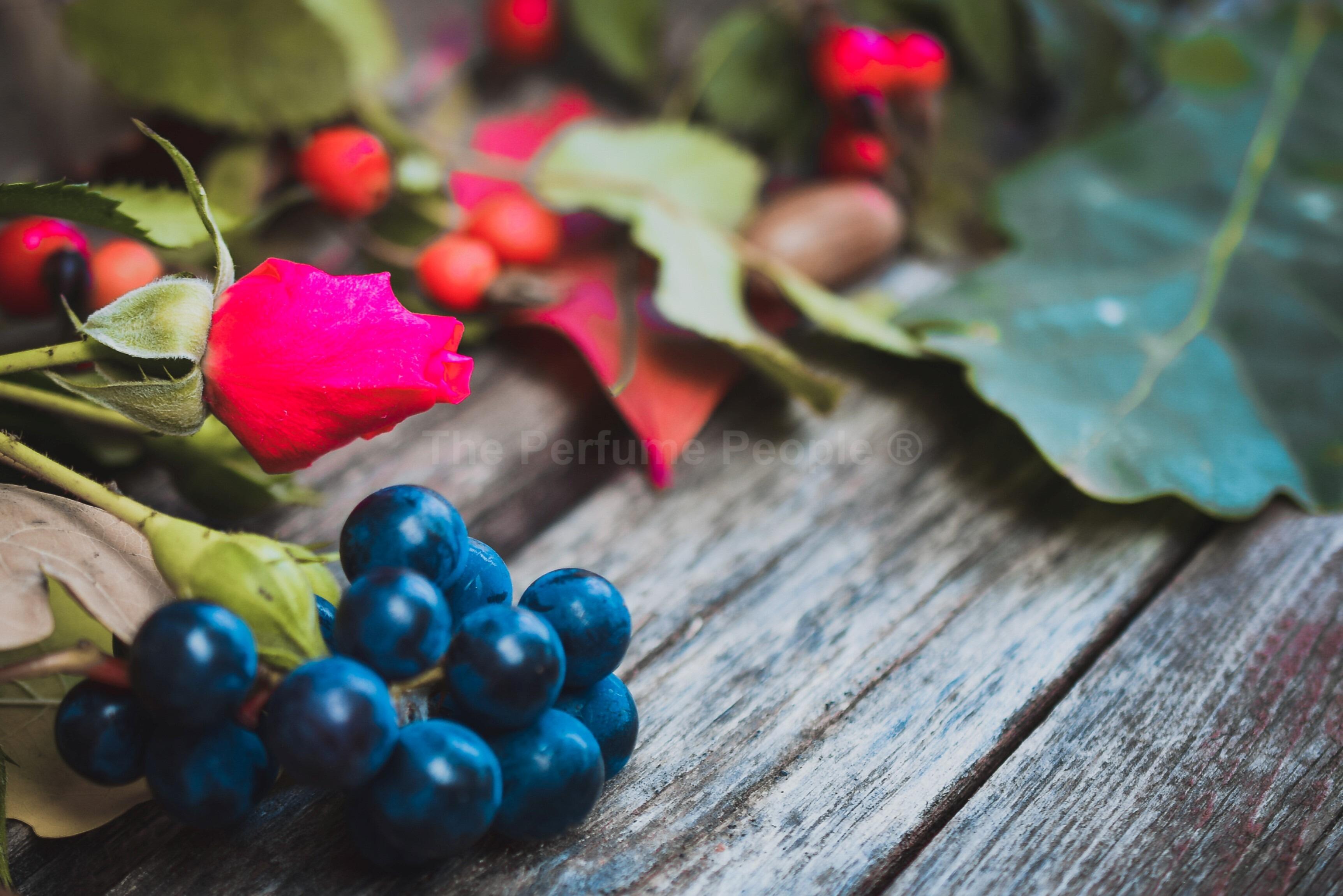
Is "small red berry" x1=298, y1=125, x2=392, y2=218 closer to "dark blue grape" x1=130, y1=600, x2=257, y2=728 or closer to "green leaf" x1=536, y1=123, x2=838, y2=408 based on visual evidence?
"green leaf" x1=536, y1=123, x2=838, y2=408

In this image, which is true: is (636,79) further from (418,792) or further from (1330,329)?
(418,792)

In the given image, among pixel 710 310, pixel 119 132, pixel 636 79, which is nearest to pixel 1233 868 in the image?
pixel 710 310

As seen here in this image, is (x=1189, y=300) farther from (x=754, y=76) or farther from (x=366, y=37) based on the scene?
(x=366, y=37)

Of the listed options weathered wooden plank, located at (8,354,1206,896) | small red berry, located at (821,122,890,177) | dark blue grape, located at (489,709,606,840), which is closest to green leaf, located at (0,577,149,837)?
weathered wooden plank, located at (8,354,1206,896)

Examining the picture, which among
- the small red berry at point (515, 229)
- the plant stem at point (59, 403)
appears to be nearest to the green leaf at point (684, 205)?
the small red berry at point (515, 229)

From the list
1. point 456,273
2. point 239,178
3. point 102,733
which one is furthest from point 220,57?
point 102,733

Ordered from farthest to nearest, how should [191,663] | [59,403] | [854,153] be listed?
[854,153] < [59,403] < [191,663]

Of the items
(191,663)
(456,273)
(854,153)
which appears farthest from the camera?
(854,153)

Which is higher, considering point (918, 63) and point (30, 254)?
point (918, 63)
